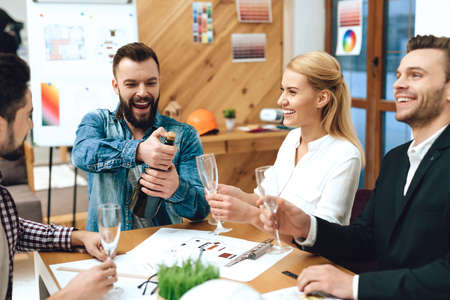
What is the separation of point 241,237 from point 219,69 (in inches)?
114

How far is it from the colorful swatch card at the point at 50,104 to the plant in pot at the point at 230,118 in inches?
54.9

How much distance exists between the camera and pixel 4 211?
1578 millimetres

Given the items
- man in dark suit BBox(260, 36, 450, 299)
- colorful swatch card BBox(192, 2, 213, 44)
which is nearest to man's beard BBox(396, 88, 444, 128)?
man in dark suit BBox(260, 36, 450, 299)

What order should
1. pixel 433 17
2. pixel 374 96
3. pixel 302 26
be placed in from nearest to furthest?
pixel 433 17 < pixel 374 96 < pixel 302 26

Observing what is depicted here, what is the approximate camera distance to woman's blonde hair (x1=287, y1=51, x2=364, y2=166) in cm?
216

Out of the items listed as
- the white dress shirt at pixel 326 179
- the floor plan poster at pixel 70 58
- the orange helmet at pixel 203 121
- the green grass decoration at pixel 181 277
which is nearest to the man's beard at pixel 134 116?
the white dress shirt at pixel 326 179

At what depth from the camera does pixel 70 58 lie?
3.85 meters

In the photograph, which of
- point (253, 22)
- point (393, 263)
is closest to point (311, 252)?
point (393, 263)

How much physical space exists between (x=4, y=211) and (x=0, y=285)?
230 millimetres

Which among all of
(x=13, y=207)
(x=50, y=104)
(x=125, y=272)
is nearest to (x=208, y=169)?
(x=125, y=272)

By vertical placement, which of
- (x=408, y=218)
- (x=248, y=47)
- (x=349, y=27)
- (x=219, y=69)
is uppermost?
(x=349, y=27)

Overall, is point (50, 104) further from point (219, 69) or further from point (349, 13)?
point (349, 13)

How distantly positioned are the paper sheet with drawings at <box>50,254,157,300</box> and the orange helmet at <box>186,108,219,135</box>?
8.28 feet

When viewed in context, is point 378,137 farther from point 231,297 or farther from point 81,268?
point 231,297
